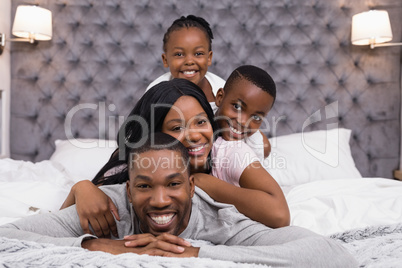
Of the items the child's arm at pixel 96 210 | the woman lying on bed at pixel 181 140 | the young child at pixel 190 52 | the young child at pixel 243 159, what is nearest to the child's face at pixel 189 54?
the young child at pixel 190 52

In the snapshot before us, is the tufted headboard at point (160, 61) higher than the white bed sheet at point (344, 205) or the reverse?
higher

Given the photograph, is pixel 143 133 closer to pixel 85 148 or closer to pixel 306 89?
pixel 85 148

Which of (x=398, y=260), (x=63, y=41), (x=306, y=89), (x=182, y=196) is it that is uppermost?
(x=63, y=41)

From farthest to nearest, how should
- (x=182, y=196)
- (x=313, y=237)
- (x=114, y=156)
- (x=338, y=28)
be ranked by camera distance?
(x=338, y=28) < (x=114, y=156) < (x=182, y=196) < (x=313, y=237)

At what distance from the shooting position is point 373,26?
234 centimetres

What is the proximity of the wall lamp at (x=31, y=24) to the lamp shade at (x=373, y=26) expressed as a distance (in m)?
2.17

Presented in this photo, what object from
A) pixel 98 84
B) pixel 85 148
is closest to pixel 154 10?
pixel 98 84

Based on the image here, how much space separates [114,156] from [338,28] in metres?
1.96

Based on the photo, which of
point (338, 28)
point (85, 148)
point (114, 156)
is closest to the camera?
point (114, 156)

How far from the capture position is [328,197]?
1.48 metres

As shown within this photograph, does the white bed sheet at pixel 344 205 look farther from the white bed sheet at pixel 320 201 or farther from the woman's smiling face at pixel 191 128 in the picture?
the woman's smiling face at pixel 191 128

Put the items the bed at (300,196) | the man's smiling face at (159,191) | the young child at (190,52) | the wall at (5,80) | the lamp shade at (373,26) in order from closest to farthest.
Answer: the bed at (300,196), the man's smiling face at (159,191), the young child at (190,52), the lamp shade at (373,26), the wall at (5,80)

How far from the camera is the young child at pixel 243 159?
1.09 m

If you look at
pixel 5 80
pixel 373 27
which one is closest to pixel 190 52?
pixel 373 27
